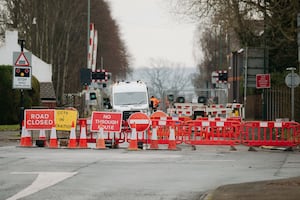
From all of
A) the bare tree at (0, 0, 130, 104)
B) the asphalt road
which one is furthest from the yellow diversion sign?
the bare tree at (0, 0, 130, 104)

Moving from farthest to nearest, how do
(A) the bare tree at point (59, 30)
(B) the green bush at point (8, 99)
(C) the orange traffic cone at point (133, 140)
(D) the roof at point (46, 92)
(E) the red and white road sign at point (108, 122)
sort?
(A) the bare tree at point (59, 30), (D) the roof at point (46, 92), (B) the green bush at point (8, 99), (E) the red and white road sign at point (108, 122), (C) the orange traffic cone at point (133, 140)

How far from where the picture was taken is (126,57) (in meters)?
113

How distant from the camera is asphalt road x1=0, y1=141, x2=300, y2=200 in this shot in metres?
14.1

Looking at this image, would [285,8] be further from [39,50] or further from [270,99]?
[39,50]

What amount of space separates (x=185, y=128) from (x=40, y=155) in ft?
23.0

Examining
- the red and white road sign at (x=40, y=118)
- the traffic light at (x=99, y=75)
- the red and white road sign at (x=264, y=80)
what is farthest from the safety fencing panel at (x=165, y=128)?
the traffic light at (x=99, y=75)

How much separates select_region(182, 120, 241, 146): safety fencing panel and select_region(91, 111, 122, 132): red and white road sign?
8.72ft

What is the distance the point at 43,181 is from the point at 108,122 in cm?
1037

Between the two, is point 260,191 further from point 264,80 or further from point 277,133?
point 264,80

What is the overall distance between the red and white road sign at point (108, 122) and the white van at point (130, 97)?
12424 millimetres

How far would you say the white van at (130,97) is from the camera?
3859cm

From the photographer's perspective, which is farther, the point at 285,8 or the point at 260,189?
the point at 285,8

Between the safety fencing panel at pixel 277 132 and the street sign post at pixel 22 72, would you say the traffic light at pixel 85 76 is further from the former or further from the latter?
the safety fencing panel at pixel 277 132

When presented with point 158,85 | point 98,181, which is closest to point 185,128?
point 98,181
